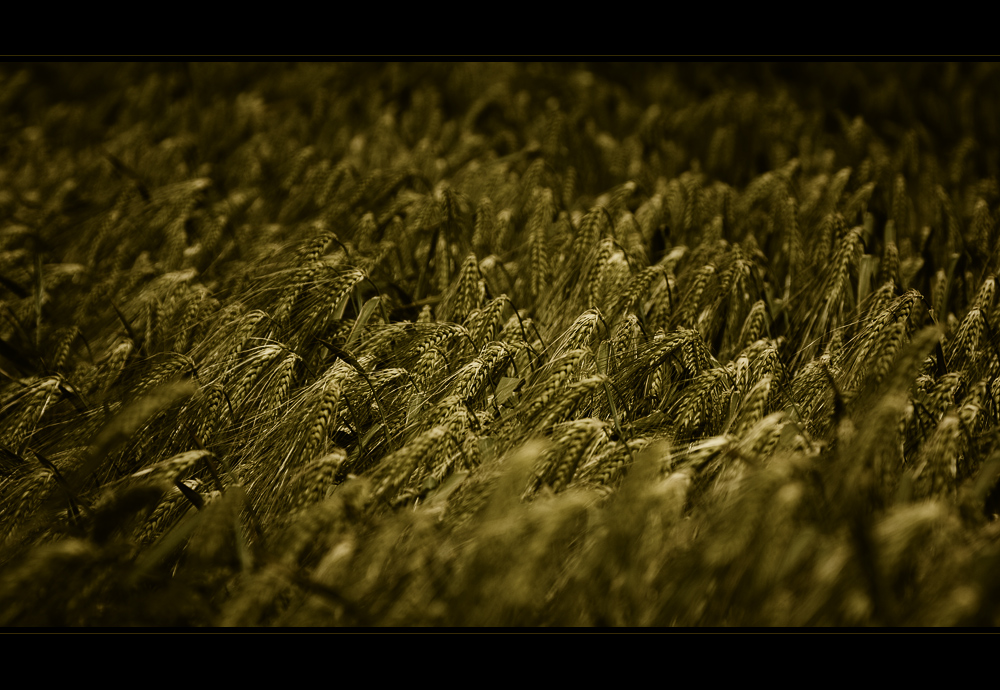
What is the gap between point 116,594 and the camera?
1.37 m

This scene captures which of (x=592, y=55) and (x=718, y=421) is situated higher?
(x=592, y=55)

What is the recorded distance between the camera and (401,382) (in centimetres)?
182

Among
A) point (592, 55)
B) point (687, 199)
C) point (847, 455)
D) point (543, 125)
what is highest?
point (592, 55)

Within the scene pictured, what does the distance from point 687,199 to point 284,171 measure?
6.65ft

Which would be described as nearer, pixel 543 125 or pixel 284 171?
pixel 284 171

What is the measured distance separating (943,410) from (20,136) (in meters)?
4.67

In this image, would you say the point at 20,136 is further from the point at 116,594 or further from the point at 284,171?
the point at 116,594

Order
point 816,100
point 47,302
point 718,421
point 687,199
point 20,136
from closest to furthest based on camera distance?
point 718,421, point 47,302, point 687,199, point 20,136, point 816,100

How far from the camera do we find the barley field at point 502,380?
3.92 feet

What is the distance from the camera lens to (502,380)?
182 centimetres

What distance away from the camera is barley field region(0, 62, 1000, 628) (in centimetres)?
119

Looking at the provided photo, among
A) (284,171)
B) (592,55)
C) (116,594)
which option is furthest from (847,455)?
(284,171)
